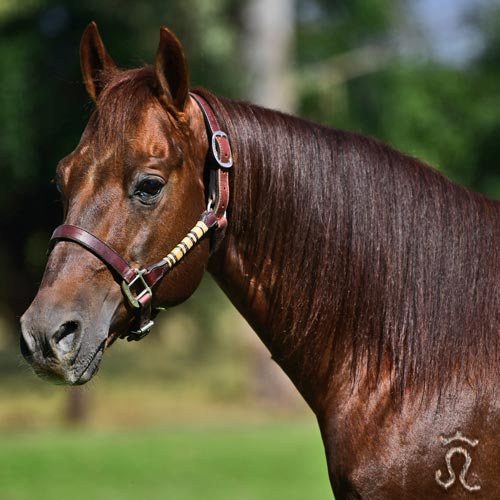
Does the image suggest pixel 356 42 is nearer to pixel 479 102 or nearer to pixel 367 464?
pixel 479 102

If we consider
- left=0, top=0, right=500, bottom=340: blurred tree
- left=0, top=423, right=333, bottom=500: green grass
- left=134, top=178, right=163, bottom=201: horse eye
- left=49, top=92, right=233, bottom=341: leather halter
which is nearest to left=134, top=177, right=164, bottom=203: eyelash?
left=134, top=178, right=163, bottom=201: horse eye

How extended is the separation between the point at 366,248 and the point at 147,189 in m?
0.85

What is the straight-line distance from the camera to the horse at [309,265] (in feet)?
11.6

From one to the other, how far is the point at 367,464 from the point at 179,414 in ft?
59.7

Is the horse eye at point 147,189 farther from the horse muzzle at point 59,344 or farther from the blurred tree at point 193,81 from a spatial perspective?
the blurred tree at point 193,81

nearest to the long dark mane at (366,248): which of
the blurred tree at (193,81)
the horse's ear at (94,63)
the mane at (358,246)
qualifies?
the mane at (358,246)

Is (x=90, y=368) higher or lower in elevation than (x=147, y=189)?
lower

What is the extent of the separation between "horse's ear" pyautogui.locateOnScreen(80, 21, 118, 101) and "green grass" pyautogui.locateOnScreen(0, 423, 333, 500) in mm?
6264

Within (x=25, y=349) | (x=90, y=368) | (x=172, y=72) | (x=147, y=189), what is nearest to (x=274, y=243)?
(x=147, y=189)

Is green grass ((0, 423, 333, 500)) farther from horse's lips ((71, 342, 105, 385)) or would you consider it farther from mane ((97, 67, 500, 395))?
horse's lips ((71, 342, 105, 385))

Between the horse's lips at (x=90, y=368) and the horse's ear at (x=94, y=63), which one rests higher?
Result: the horse's ear at (x=94, y=63)

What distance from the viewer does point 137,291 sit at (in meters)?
3.71

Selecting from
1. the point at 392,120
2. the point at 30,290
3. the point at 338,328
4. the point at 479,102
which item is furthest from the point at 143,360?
the point at 338,328

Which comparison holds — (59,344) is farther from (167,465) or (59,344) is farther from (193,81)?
(193,81)
